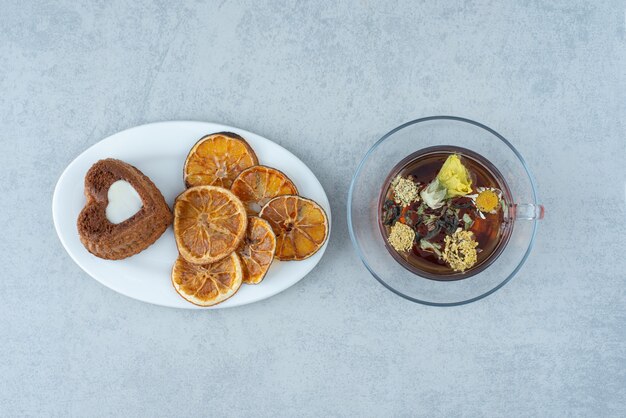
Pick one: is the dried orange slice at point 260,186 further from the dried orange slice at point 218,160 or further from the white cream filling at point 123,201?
the white cream filling at point 123,201

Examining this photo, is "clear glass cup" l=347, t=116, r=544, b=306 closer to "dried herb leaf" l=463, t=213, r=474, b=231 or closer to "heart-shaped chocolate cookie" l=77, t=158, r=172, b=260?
"dried herb leaf" l=463, t=213, r=474, b=231

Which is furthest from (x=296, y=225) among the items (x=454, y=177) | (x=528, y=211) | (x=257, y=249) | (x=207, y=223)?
(x=528, y=211)

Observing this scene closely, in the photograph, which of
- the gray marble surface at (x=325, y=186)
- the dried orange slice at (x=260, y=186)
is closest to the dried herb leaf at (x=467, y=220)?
the gray marble surface at (x=325, y=186)

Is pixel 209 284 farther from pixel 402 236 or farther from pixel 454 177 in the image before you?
pixel 454 177

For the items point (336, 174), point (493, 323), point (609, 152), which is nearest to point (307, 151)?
point (336, 174)

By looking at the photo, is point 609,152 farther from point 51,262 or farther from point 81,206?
point 51,262
